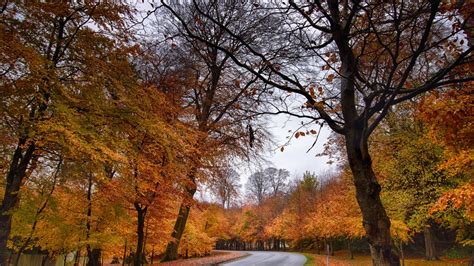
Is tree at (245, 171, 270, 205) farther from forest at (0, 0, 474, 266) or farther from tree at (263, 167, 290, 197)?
forest at (0, 0, 474, 266)

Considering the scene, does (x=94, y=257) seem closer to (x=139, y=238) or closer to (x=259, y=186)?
(x=139, y=238)

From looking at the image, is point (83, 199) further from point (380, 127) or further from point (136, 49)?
point (380, 127)

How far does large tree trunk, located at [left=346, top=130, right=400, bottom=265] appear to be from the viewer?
3902 mm

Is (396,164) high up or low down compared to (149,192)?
up

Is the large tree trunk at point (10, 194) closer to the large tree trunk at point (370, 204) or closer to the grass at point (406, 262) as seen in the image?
the large tree trunk at point (370, 204)

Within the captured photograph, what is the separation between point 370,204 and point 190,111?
1165 centimetres

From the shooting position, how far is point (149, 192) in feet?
41.4

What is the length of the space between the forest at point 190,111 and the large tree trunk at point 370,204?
0.05ft

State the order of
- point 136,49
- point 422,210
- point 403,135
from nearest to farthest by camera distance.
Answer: point 136,49 → point 422,210 → point 403,135

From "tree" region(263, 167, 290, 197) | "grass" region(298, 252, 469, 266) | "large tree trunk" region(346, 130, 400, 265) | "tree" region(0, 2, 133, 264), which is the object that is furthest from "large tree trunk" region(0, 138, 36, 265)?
"tree" region(263, 167, 290, 197)

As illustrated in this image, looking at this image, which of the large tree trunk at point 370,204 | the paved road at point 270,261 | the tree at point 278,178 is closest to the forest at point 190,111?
the large tree trunk at point 370,204

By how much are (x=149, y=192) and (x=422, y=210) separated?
1269cm

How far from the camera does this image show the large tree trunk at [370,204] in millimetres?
3902

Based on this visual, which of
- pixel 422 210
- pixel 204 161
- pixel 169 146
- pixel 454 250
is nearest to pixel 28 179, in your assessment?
pixel 169 146
